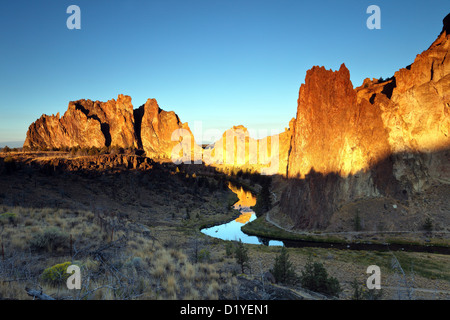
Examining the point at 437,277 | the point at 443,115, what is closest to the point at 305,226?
the point at 437,277

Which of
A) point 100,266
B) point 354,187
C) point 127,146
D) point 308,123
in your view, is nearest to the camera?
point 100,266

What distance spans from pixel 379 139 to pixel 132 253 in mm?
51686

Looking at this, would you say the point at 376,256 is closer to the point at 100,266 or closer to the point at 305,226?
the point at 305,226

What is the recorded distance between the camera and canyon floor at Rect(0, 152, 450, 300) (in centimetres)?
988

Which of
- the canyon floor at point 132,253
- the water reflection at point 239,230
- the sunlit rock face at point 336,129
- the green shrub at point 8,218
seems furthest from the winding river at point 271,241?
the green shrub at point 8,218

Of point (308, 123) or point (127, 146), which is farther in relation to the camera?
point (127, 146)

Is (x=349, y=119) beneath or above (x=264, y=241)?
above

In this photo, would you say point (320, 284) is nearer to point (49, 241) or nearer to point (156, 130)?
point (49, 241)

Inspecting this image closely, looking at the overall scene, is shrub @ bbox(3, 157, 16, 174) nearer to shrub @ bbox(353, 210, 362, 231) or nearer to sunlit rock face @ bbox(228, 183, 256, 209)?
sunlit rock face @ bbox(228, 183, 256, 209)

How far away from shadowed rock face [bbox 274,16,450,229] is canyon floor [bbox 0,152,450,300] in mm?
12493

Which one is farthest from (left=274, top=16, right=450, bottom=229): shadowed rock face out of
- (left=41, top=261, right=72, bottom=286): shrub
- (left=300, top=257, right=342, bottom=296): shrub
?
(left=41, top=261, right=72, bottom=286): shrub

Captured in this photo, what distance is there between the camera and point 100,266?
459 inches

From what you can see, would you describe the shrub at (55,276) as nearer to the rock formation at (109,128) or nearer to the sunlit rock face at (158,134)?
the rock formation at (109,128)

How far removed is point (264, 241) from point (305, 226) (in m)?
9.19
